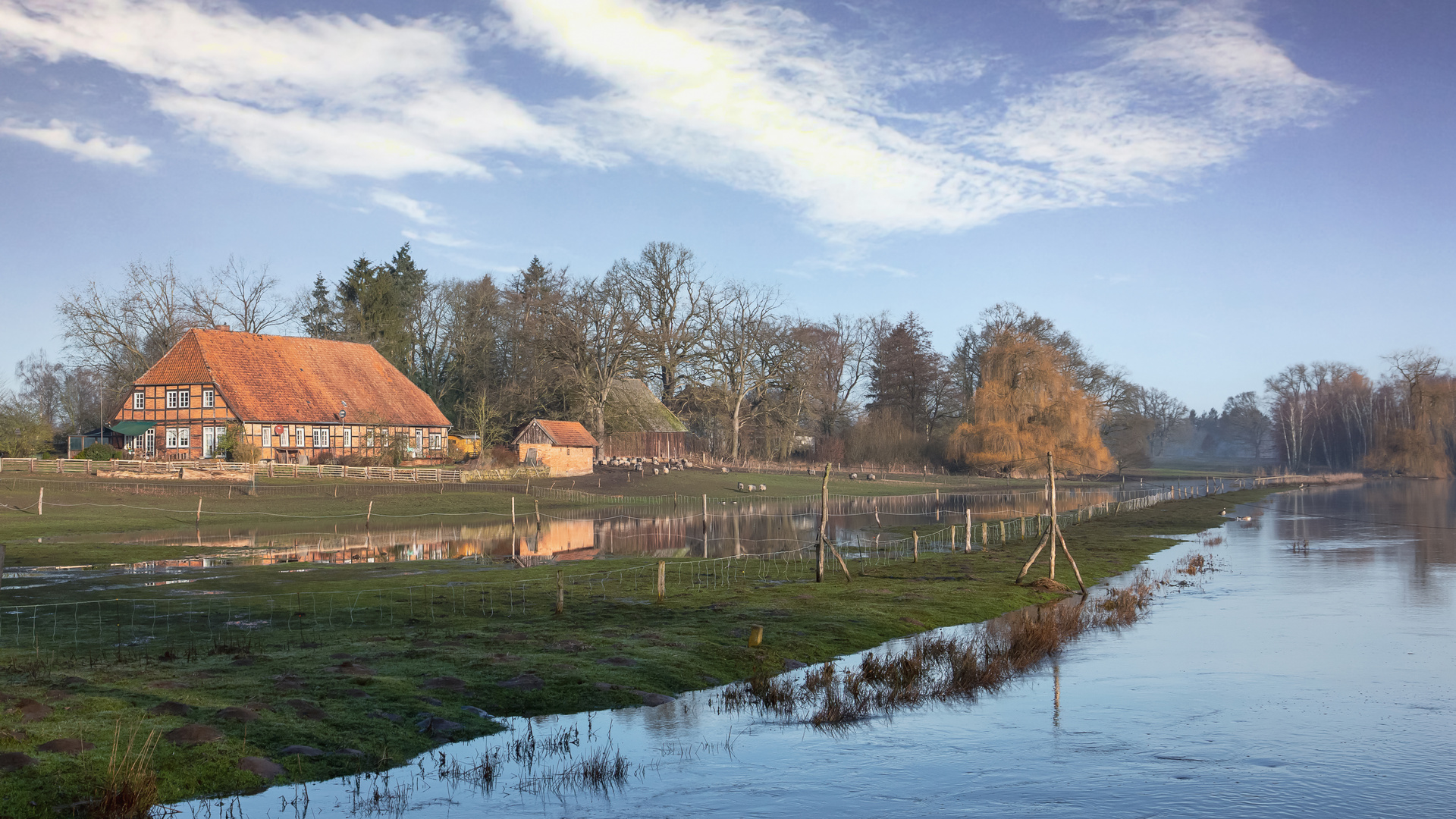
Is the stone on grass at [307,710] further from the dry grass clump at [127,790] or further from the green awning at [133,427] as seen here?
the green awning at [133,427]

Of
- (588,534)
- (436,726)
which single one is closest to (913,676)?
(436,726)

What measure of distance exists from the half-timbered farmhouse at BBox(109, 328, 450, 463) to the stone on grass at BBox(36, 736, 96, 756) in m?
50.4

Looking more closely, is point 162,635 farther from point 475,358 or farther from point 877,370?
point 877,370

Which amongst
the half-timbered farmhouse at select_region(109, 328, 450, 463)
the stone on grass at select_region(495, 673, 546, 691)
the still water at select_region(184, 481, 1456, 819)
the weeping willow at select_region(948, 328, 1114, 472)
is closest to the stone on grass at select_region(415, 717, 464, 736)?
the still water at select_region(184, 481, 1456, 819)

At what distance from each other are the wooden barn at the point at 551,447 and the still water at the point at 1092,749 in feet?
157

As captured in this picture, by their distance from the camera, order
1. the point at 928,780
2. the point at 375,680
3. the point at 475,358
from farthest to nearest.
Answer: the point at 475,358 → the point at 375,680 → the point at 928,780

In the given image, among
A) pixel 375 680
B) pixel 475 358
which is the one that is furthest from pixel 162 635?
pixel 475 358

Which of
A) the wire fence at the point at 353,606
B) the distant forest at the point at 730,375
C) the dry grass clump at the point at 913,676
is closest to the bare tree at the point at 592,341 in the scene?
the distant forest at the point at 730,375

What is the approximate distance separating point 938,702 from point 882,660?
2277mm

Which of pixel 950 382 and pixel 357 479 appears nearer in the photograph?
pixel 357 479

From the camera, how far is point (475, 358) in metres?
79.8

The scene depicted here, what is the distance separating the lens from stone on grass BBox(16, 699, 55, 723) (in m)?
10.9

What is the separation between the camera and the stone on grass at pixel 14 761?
31.3 feet

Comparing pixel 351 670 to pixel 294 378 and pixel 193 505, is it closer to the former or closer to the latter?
pixel 193 505
